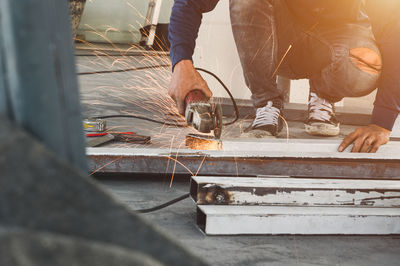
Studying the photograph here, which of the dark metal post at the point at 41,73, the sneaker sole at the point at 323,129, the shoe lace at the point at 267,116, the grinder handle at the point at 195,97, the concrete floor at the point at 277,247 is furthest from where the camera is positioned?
the sneaker sole at the point at 323,129

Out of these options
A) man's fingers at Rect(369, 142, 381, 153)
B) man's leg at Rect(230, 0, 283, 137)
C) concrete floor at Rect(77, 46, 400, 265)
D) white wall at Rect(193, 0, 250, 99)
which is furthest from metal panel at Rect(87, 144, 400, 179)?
white wall at Rect(193, 0, 250, 99)

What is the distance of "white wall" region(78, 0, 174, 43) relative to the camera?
855 centimetres

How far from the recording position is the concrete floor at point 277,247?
1.06 m

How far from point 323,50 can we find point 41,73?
2.19m

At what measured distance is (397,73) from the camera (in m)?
2.17

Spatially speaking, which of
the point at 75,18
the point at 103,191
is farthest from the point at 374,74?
the point at 103,191

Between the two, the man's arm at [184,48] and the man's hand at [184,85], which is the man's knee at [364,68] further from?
the man's hand at [184,85]

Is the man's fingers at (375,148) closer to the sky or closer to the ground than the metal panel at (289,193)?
closer to the ground

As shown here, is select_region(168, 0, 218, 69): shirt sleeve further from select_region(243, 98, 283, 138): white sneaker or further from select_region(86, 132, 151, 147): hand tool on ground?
select_region(243, 98, 283, 138): white sneaker

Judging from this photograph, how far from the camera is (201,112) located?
160 centimetres

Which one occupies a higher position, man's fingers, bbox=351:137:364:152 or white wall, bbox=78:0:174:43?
white wall, bbox=78:0:174:43

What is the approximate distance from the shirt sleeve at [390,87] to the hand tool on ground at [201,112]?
0.93 meters

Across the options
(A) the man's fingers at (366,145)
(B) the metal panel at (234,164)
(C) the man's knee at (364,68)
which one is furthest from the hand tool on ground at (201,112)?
(C) the man's knee at (364,68)

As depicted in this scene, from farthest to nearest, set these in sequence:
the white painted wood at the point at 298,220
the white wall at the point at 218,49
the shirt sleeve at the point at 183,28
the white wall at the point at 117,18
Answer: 1. the white wall at the point at 117,18
2. the white wall at the point at 218,49
3. the shirt sleeve at the point at 183,28
4. the white painted wood at the point at 298,220
